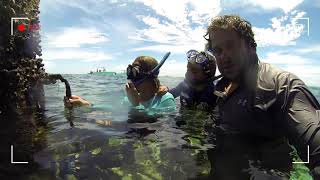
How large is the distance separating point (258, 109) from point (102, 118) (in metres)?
4.21

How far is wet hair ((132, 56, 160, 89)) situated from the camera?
23.0ft

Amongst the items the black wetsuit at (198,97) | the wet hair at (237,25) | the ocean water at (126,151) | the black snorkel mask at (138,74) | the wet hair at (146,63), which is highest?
the wet hair at (237,25)

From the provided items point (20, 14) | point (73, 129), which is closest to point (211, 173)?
point (73, 129)

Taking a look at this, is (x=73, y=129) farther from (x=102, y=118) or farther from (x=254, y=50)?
(x=254, y=50)

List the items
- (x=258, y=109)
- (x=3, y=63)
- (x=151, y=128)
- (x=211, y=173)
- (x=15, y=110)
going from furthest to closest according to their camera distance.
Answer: (x=151, y=128) → (x=15, y=110) → (x=3, y=63) → (x=211, y=173) → (x=258, y=109)

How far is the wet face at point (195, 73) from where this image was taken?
7.43 meters

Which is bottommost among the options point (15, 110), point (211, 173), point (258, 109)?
point (211, 173)

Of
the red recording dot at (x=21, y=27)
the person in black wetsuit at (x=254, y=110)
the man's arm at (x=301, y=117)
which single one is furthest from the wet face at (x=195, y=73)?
the man's arm at (x=301, y=117)

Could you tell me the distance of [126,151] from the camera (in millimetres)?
4887

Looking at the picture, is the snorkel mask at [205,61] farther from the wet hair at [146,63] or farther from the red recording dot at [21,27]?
the red recording dot at [21,27]

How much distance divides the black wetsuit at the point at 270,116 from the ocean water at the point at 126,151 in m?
0.36

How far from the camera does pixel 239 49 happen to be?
430cm

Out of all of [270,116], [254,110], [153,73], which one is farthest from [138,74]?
[270,116]

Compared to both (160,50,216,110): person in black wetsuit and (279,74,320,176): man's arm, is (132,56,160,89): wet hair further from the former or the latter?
(279,74,320,176): man's arm
